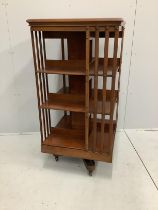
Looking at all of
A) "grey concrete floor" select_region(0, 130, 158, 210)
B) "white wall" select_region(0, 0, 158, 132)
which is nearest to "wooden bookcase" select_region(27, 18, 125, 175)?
"grey concrete floor" select_region(0, 130, 158, 210)

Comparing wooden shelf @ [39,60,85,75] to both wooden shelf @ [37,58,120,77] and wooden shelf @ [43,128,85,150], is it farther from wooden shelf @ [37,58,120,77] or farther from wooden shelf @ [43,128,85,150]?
wooden shelf @ [43,128,85,150]

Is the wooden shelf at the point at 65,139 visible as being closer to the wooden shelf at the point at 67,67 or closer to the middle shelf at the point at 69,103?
the middle shelf at the point at 69,103

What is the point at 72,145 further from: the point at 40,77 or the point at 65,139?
the point at 40,77

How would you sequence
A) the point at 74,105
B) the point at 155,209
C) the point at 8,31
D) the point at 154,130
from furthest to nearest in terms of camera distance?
the point at 154,130
the point at 8,31
the point at 74,105
the point at 155,209

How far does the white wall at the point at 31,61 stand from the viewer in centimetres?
198

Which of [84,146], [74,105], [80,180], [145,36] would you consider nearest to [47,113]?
[74,105]

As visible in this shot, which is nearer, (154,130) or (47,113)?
(47,113)

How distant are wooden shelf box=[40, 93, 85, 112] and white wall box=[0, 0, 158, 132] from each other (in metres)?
0.65

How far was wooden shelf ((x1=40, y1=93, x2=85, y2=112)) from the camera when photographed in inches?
64.2

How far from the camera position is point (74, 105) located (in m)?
1.66

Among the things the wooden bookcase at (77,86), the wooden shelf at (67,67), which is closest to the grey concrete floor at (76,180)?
the wooden bookcase at (77,86)

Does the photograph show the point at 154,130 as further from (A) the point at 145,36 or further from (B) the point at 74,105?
(B) the point at 74,105

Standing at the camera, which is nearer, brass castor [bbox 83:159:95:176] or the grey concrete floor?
the grey concrete floor

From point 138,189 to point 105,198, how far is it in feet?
0.98
